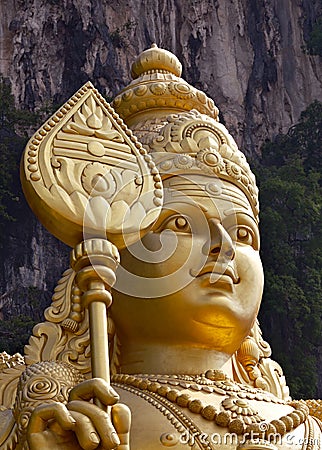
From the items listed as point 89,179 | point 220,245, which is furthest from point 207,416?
point 89,179

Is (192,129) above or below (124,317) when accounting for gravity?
above

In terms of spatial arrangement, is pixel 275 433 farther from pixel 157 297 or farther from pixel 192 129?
pixel 192 129

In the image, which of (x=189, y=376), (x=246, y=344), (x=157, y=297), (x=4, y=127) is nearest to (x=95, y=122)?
(x=157, y=297)

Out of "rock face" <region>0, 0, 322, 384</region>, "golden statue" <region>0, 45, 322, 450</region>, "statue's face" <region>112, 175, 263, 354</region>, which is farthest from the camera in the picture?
"rock face" <region>0, 0, 322, 384</region>

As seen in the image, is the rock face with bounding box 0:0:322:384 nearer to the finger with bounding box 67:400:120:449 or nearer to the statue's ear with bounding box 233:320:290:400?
the statue's ear with bounding box 233:320:290:400

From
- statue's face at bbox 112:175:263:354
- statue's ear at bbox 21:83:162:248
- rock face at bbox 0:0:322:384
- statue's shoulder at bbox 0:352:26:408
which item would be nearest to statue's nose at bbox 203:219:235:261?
statue's face at bbox 112:175:263:354

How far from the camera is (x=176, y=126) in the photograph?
2912 mm

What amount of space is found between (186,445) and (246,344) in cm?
64

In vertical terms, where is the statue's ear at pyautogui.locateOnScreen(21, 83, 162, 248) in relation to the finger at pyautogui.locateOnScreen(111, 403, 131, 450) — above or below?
above

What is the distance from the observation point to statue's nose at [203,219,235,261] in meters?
2.64

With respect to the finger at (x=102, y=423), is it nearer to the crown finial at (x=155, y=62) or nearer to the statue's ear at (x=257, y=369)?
the statue's ear at (x=257, y=369)

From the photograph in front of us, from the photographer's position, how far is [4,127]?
14.4 metres

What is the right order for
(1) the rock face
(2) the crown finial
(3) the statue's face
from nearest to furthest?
(3) the statue's face < (2) the crown finial < (1) the rock face

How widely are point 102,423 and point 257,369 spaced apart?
1.22m
